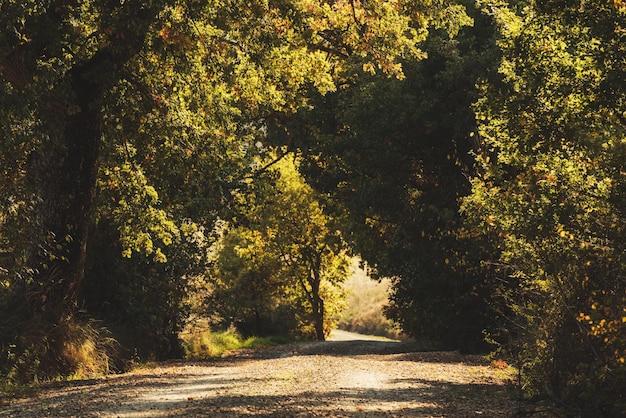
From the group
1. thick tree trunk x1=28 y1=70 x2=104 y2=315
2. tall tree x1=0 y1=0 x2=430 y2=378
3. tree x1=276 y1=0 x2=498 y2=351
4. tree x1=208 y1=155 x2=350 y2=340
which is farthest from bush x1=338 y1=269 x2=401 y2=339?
thick tree trunk x1=28 y1=70 x2=104 y2=315

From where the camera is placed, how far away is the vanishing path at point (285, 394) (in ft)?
32.4

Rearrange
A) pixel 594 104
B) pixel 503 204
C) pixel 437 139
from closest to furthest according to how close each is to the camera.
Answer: pixel 594 104 → pixel 503 204 → pixel 437 139

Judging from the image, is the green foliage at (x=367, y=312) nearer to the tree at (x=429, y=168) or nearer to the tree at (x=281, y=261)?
the tree at (x=281, y=261)

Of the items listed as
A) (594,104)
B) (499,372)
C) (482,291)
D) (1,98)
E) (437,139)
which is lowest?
(499,372)

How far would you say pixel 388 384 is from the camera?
13883mm

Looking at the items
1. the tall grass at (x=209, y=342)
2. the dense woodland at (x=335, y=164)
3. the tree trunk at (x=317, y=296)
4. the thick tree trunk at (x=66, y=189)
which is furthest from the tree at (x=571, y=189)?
the tree trunk at (x=317, y=296)

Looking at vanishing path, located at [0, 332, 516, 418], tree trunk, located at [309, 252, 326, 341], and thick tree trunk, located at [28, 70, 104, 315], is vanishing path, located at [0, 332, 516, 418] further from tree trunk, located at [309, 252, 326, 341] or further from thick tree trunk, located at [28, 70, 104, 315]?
tree trunk, located at [309, 252, 326, 341]

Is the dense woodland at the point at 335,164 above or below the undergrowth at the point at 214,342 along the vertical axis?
above

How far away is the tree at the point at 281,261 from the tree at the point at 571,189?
994 inches

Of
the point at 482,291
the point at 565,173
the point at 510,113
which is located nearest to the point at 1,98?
the point at 510,113

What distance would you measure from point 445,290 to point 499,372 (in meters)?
6.02

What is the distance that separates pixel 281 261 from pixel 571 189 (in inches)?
1165

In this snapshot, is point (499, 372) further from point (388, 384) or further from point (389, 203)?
point (389, 203)

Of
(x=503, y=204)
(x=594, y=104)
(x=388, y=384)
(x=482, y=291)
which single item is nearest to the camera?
(x=594, y=104)
